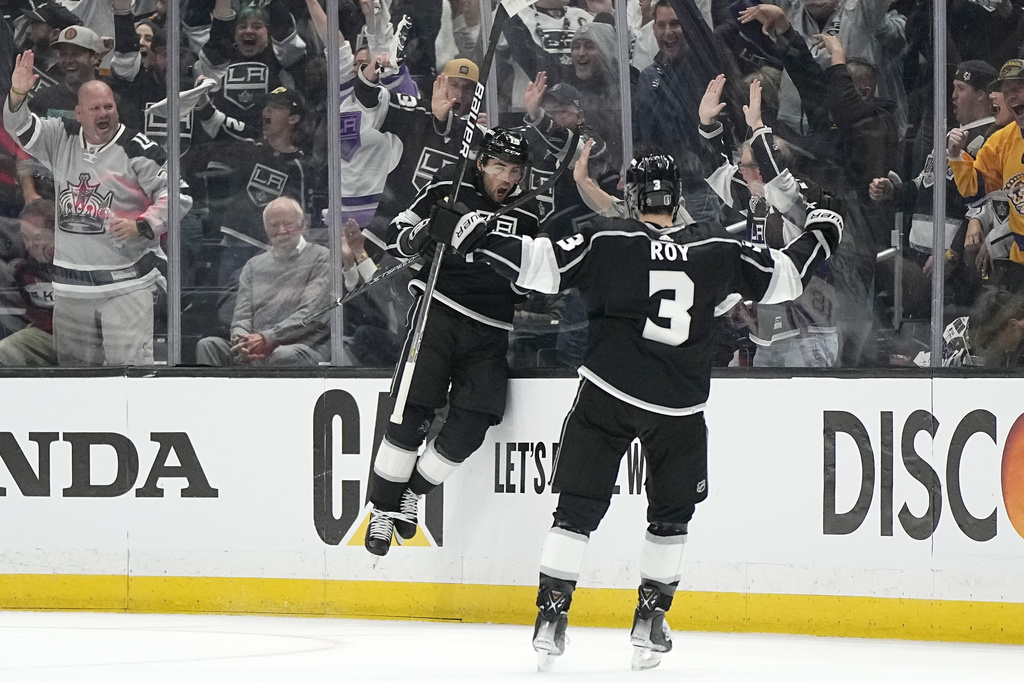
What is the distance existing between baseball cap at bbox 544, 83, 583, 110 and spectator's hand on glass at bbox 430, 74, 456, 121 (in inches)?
15.0

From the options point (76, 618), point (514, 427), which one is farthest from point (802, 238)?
point (76, 618)

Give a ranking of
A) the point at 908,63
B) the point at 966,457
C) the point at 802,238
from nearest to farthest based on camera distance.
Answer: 1. the point at 802,238
2. the point at 966,457
3. the point at 908,63

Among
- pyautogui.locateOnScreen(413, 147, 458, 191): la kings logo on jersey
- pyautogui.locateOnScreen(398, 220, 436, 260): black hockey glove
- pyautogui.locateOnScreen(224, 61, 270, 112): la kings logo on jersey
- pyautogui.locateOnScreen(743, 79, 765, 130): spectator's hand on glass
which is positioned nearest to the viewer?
pyautogui.locateOnScreen(398, 220, 436, 260): black hockey glove

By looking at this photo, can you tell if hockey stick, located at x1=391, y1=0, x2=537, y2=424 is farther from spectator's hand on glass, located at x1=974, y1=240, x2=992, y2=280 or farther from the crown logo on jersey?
spectator's hand on glass, located at x1=974, y1=240, x2=992, y2=280

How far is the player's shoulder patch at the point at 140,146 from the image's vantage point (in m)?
5.10

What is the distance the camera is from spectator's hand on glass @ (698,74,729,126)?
477cm

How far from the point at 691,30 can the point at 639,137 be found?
42 cm

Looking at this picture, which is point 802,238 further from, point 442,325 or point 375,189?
point 375,189

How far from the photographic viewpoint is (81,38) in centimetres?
515

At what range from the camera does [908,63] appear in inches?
179

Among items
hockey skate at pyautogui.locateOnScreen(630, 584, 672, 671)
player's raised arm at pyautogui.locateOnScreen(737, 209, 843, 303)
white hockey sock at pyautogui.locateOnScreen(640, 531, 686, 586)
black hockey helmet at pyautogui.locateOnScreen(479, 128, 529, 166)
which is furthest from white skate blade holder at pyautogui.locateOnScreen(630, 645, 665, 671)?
black hockey helmet at pyautogui.locateOnScreen(479, 128, 529, 166)

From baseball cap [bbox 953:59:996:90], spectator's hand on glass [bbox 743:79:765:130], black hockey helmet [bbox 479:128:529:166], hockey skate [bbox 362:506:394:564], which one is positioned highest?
baseball cap [bbox 953:59:996:90]

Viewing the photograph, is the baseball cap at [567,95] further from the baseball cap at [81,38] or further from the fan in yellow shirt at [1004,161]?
the baseball cap at [81,38]

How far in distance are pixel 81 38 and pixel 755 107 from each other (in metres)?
2.55
